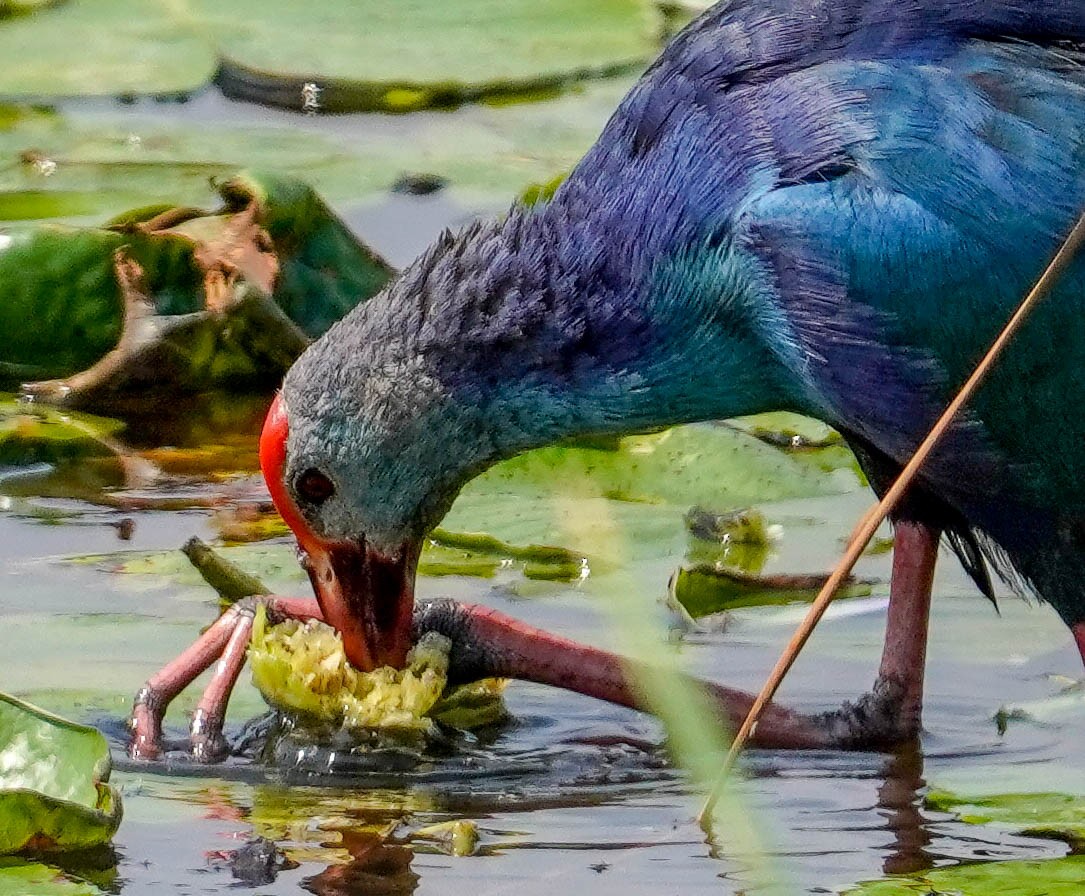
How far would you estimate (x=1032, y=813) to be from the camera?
3107 millimetres

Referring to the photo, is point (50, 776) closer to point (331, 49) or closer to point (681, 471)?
point (681, 471)

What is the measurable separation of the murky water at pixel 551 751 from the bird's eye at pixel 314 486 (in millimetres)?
301

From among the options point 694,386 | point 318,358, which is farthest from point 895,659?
point 318,358

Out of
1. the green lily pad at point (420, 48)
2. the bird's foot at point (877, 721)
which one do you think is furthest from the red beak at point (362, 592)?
the green lily pad at point (420, 48)

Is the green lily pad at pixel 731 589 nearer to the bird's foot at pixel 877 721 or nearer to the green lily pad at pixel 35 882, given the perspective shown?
the bird's foot at pixel 877 721

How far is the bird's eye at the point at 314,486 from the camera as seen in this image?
11.3 feet

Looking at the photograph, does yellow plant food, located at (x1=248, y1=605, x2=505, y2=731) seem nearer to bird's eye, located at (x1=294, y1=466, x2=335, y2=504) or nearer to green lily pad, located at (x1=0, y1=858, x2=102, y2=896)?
bird's eye, located at (x1=294, y1=466, x2=335, y2=504)

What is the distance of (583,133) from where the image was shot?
5.81m

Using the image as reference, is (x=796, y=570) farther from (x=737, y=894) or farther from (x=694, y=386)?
(x=737, y=894)

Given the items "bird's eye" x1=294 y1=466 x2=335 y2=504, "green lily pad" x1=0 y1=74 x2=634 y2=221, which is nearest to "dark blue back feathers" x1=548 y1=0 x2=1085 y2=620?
"bird's eye" x1=294 y1=466 x2=335 y2=504

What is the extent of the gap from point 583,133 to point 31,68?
4.43ft

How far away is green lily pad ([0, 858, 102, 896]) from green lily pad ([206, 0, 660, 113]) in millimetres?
3316

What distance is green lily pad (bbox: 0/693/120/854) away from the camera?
2750 millimetres

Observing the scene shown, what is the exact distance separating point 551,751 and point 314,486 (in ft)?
1.64
